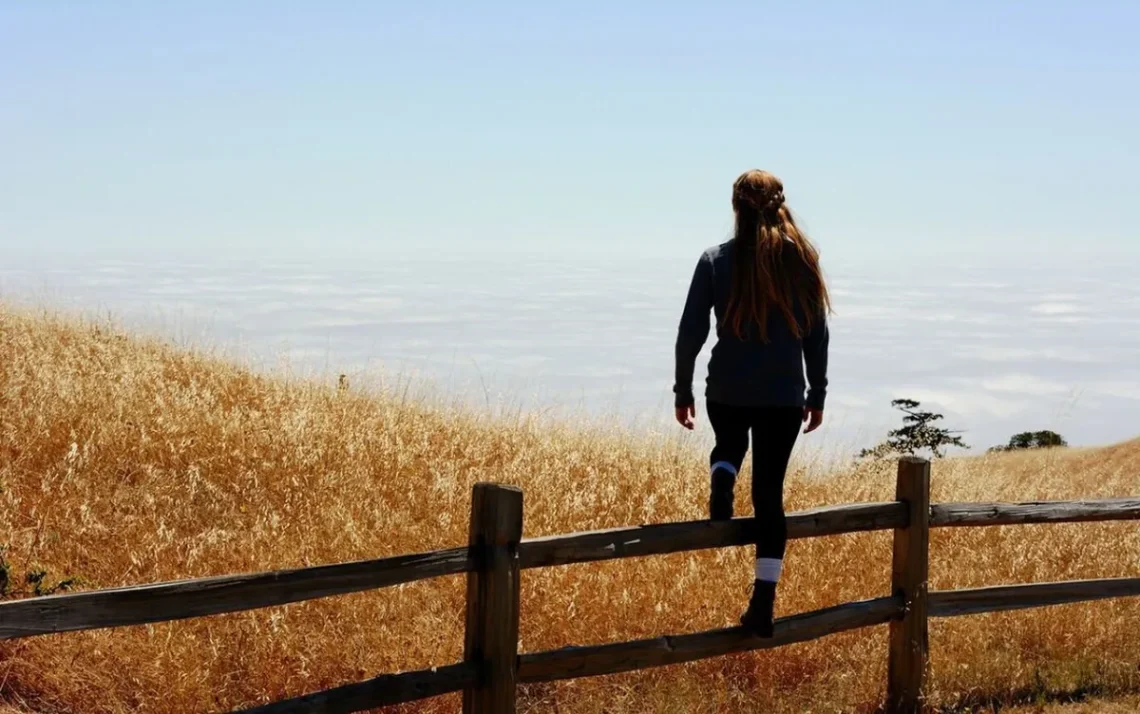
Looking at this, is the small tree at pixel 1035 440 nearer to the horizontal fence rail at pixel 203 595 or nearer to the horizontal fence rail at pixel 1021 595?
the horizontal fence rail at pixel 1021 595

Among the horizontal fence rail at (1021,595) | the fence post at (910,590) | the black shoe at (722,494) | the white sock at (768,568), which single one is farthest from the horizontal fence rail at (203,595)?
the horizontal fence rail at (1021,595)

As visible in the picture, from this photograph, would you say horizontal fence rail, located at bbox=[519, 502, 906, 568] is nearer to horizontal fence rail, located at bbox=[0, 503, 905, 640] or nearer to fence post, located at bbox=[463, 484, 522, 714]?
horizontal fence rail, located at bbox=[0, 503, 905, 640]

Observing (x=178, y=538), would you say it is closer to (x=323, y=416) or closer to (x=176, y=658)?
(x=176, y=658)

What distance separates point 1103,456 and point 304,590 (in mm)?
22476

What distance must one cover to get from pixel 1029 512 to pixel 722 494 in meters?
2.47

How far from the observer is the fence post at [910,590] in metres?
6.07

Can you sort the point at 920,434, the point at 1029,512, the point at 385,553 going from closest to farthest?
the point at 1029,512 → the point at 385,553 → the point at 920,434

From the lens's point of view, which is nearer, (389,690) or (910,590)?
(389,690)

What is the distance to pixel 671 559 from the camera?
751 centimetres

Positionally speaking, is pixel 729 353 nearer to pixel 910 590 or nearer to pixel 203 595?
pixel 910 590

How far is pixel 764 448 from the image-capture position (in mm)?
5242

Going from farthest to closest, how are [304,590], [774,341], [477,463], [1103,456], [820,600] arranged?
[1103,456], [477,463], [820,600], [774,341], [304,590]

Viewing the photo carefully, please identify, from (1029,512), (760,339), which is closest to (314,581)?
(760,339)

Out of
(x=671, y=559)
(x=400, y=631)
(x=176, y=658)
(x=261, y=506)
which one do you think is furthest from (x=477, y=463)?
(x=176, y=658)
